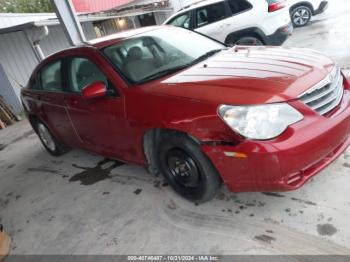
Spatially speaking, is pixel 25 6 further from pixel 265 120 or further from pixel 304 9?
pixel 265 120

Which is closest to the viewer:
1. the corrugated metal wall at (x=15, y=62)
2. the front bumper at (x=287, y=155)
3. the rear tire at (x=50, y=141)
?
the front bumper at (x=287, y=155)

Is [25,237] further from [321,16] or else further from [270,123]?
[321,16]

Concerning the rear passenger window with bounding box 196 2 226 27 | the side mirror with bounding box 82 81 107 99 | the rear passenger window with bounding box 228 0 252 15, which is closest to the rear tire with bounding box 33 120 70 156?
the side mirror with bounding box 82 81 107 99

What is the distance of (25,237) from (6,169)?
242cm

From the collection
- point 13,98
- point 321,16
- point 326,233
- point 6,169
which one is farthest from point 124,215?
point 321,16

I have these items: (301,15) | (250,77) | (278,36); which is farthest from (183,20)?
(250,77)

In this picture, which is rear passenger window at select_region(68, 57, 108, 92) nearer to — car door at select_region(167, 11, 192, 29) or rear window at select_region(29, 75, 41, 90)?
rear window at select_region(29, 75, 41, 90)

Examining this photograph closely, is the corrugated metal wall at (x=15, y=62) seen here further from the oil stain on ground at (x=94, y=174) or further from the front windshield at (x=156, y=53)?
the front windshield at (x=156, y=53)

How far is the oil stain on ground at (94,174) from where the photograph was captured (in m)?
3.94

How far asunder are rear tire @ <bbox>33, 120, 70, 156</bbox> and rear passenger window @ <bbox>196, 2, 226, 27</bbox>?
4695mm

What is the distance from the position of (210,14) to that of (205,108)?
19.7 ft

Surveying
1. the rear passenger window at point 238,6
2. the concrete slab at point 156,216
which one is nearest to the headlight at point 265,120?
the concrete slab at point 156,216

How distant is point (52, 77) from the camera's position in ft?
13.4

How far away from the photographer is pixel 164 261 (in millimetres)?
2404
